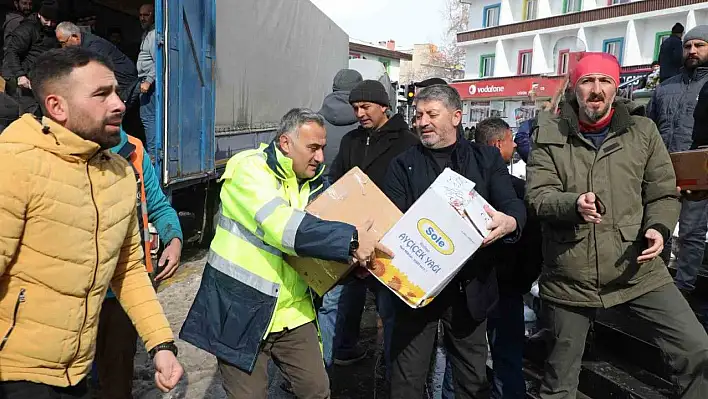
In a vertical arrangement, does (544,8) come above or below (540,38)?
above

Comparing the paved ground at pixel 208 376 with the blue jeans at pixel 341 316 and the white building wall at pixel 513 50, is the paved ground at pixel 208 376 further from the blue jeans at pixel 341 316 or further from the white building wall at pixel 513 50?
the white building wall at pixel 513 50

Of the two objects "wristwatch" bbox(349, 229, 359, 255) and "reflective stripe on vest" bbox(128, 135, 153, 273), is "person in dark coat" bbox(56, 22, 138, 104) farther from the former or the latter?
"wristwatch" bbox(349, 229, 359, 255)

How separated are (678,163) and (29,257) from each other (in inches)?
118

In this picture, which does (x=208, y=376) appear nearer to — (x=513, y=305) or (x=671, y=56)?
(x=513, y=305)

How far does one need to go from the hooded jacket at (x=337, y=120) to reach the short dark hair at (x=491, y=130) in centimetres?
119

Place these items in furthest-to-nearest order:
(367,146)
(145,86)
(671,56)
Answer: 1. (671,56)
2. (145,86)
3. (367,146)

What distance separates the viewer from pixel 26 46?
243 inches

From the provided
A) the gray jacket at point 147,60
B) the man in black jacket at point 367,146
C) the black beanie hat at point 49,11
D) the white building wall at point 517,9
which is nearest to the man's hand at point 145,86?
the gray jacket at point 147,60

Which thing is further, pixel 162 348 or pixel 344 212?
pixel 344 212

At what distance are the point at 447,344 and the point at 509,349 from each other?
64 centimetres

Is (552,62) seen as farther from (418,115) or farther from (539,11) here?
(418,115)

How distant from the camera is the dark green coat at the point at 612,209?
279 cm

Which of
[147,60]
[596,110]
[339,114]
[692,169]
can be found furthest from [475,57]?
[596,110]

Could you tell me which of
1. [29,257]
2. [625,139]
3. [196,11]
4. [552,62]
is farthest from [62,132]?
[552,62]
